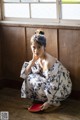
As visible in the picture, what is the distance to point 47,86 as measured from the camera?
3457mm

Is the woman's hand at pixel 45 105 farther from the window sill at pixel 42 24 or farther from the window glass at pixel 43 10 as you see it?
the window glass at pixel 43 10

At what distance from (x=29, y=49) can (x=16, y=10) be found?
1.87 feet

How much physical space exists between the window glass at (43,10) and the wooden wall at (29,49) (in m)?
0.17

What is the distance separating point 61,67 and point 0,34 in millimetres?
1104

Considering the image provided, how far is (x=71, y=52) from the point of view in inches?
144

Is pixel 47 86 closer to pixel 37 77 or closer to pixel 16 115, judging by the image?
pixel 37 77

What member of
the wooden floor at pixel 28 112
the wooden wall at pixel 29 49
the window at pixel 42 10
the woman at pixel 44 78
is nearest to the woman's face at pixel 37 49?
the woman at pixel 44 78

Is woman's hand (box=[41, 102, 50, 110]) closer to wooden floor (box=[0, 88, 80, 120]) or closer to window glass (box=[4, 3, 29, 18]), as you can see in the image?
wooden floor (box=[0, 88, 80, 120])

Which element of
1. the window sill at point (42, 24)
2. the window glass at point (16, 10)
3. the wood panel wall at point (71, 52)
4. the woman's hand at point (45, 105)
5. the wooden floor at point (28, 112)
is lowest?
the wooden floor at point (28, 112)

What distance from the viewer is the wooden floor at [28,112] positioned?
10.9ft

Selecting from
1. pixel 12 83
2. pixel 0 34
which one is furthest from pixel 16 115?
pixel 0 34

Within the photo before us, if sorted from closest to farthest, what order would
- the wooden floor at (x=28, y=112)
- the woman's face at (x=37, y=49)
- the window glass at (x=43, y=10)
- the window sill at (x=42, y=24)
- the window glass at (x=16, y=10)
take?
the wooden floor at (x=28, y=112) < the woman's face at (x=37, y=49) < the window sill at (x=42, y=24) < the window glass at (x=43, y=10) < the window glass at (x=16, y=10)

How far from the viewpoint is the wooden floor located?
332cm

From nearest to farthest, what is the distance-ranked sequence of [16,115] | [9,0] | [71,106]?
[16,115]
[71,106]
[9,0]
